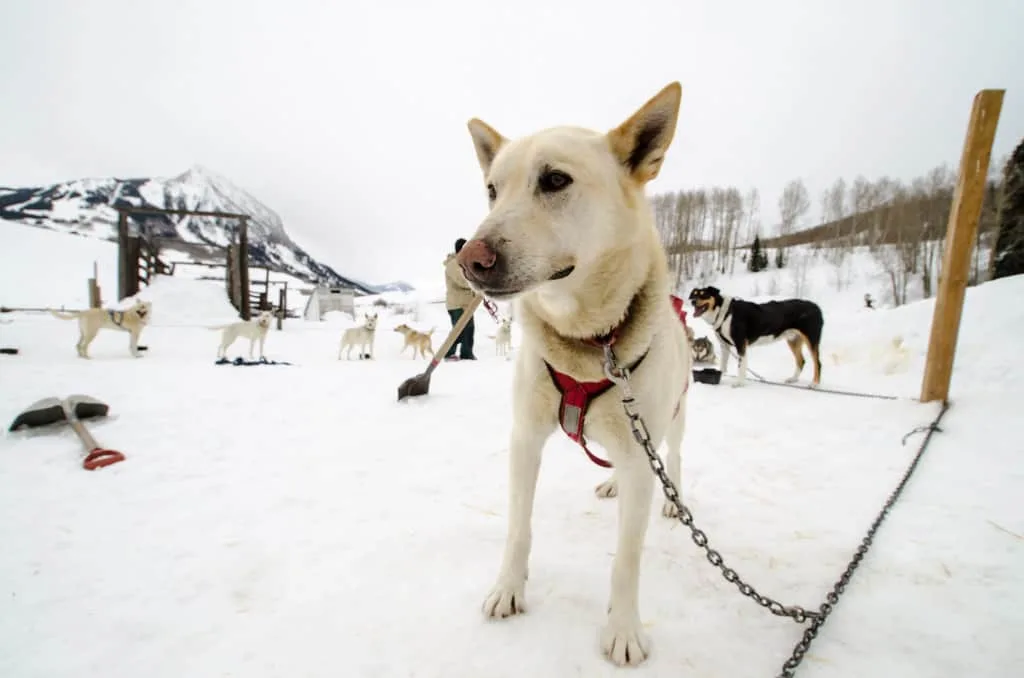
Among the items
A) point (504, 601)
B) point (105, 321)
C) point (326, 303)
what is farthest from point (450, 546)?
point (326, 303)

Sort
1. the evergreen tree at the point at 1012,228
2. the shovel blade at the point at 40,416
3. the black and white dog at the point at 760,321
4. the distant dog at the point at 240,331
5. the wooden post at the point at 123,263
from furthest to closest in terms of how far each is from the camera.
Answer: the wooden post at the point at 123,263
the distant dog at the point at 240,331
the evergreen tree at the point at 1012,228
the black and white dog at the point at 760,321
the shovel blade at the point at 40,416

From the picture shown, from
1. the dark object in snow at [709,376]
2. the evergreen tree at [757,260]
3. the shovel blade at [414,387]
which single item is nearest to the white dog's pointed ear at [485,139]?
the shovel blade at [414,387]

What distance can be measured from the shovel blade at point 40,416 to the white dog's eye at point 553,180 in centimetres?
448

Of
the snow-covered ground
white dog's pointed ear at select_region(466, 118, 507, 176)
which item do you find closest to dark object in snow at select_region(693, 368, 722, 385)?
the snow-covered ground

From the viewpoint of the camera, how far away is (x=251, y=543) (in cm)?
210

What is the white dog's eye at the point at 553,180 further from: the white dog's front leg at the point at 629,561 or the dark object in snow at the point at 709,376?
the dark object in snow at the point at 709,376

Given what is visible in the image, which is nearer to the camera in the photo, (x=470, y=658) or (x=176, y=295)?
(x=470, y=658)

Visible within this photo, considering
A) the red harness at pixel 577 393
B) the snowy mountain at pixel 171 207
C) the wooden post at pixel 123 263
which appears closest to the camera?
the red harness at pixel 577 393

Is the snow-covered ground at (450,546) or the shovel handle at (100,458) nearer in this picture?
the snow-covered ground at (450,546)

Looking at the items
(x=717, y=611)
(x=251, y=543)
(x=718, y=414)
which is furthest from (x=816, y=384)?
(x=251, y=543)

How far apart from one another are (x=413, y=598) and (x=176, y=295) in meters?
19.0

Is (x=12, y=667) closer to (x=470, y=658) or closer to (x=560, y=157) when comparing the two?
(x=470, y=658)

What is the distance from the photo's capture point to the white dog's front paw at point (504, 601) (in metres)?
1.66

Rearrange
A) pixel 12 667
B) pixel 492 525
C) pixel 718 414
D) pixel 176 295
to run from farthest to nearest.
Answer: pixel 176 295 < pixel 718 414 < pixel 492 525 < pixel 12 667
